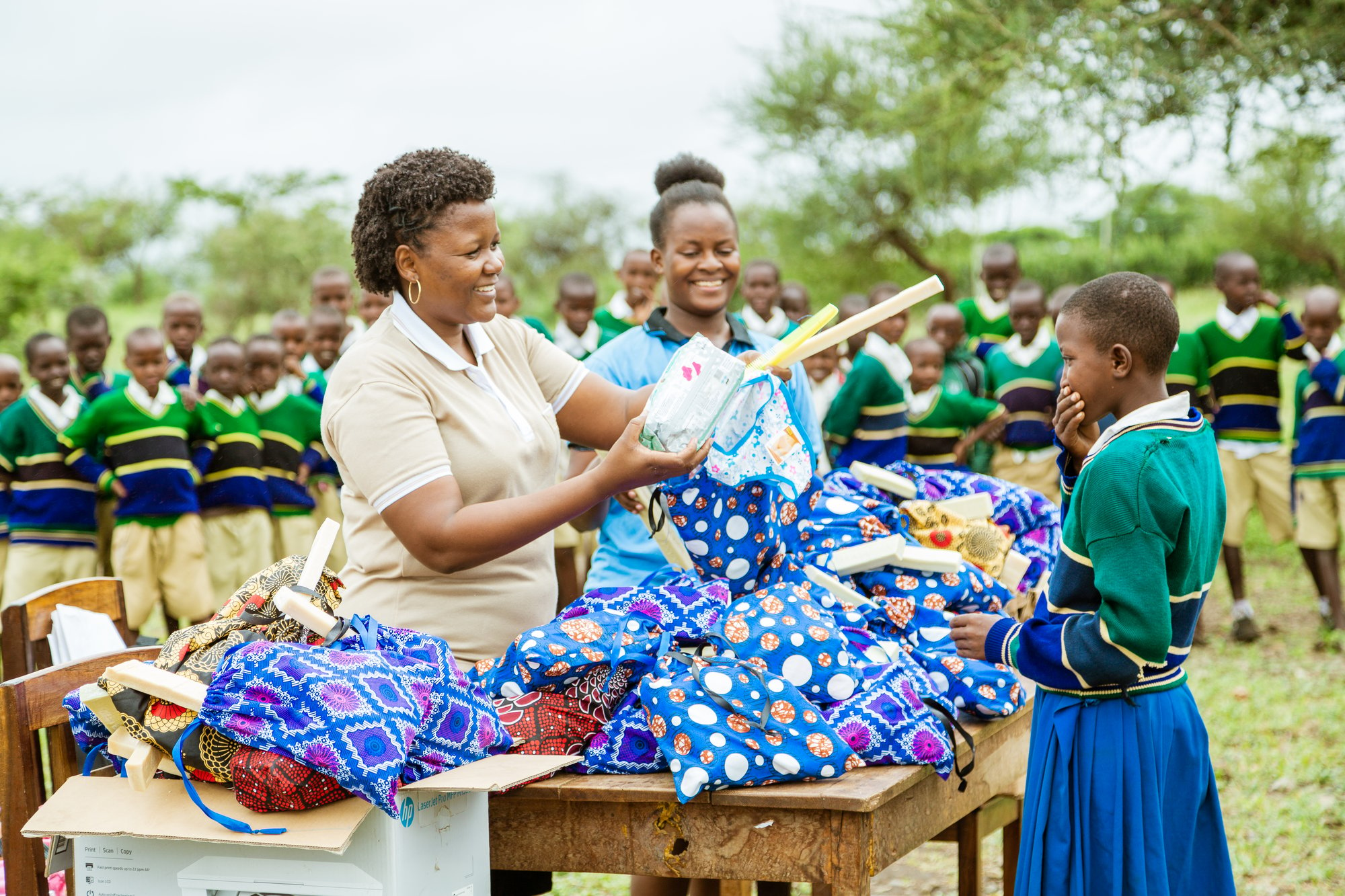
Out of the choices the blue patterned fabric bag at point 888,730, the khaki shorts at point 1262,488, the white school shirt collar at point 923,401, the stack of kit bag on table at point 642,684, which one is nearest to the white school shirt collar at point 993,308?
the white school shirt collar at point 923,401

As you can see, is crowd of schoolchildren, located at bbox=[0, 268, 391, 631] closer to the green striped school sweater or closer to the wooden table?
the green striped school sweater

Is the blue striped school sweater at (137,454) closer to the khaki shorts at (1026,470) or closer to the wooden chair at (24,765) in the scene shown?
the wooden chair at (24,765)

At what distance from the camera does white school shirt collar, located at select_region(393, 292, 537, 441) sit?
2596 mm

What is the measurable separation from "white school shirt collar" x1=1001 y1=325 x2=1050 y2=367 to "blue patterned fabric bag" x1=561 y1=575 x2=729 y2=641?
16.7 feet

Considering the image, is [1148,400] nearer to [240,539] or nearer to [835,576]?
[835,576]

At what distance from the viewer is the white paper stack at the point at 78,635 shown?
3006 millimetres

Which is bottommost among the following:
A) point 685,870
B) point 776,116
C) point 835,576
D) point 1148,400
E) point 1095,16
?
point 685,870

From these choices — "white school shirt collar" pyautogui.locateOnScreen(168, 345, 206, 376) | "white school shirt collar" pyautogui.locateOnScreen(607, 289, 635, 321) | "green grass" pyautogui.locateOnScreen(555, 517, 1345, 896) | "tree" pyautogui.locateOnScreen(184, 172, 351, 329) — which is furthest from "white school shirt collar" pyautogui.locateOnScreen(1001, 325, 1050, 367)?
"tree" pyautogui.locateOnScreen(184, 172, 351, 329)

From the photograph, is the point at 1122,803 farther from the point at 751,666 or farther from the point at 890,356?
the point at 890,356

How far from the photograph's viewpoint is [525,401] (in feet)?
9.10

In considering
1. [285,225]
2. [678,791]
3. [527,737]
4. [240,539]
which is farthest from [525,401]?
[285,225]

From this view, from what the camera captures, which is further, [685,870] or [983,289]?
[983,289]

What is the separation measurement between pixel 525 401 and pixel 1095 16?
6886 mm

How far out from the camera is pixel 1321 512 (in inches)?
293
